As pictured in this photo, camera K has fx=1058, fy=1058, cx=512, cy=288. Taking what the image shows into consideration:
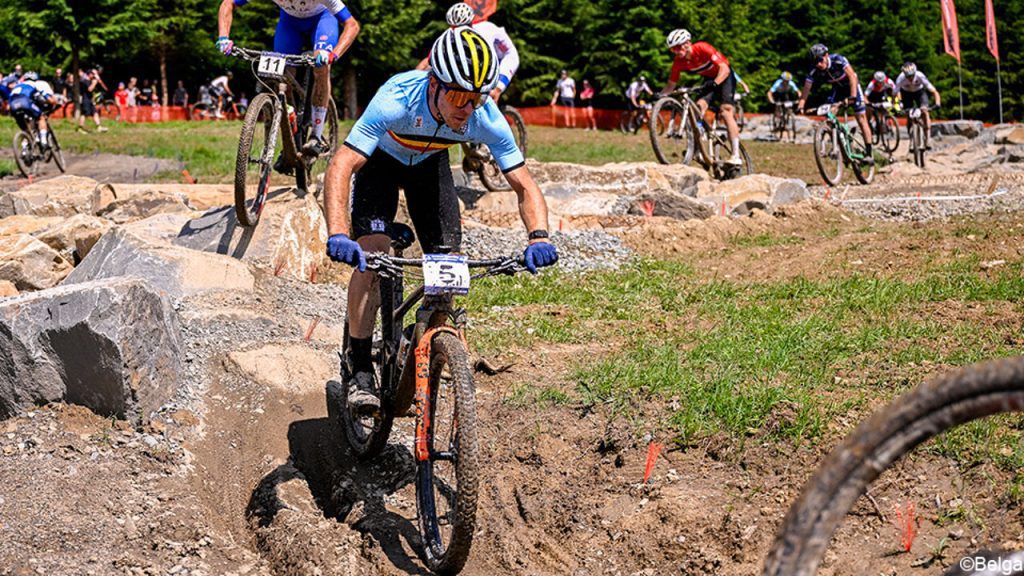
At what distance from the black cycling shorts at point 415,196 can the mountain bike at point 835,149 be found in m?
10.9

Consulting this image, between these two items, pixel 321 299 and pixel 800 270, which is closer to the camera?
pixel 321 299

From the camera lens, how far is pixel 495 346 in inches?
289

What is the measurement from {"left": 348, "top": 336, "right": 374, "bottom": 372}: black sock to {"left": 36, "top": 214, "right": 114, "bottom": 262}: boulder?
445 cm

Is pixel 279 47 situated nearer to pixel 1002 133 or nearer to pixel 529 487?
pixel 529 487

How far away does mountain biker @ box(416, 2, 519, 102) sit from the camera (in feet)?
34.2

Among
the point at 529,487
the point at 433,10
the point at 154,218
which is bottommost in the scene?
the point at 529,487

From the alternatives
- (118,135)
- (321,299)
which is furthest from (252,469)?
(118,135)

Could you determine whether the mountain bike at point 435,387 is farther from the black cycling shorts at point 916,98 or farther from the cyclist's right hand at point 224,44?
the black cycling shorts at point 916,98

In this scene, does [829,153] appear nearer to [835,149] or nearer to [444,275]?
[835,149]

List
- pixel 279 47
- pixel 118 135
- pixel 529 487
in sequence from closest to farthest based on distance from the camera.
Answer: pixel 529 487
pixel 279 47
pixel 118 135

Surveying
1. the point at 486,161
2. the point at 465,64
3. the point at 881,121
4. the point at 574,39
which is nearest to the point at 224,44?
the point at 465,64

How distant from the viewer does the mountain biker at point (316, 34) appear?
891cm

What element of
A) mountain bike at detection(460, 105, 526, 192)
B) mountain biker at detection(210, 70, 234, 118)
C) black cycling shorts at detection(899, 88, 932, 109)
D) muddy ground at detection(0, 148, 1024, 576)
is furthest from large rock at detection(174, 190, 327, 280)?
mountain biker at detection(210, 70, 234, 118)

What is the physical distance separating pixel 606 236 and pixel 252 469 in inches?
245
